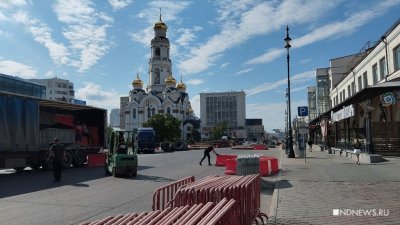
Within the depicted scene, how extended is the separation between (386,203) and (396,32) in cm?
2221

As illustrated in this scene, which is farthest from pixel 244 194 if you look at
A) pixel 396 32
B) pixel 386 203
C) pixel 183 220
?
pixel 396 32

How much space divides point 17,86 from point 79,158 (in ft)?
212

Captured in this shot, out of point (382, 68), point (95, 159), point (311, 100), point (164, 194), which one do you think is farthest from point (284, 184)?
point (311, 100)

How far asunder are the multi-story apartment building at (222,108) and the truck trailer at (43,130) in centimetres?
16027

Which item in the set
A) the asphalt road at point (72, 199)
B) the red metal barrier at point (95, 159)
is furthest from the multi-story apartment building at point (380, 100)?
the red metal barrier at point (95, 159)

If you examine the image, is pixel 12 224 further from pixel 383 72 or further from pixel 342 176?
pixel 383 72

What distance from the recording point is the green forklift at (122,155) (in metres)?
20.1

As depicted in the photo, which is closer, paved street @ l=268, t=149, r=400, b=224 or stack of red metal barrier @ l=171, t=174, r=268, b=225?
stack of red metal barrier @ l=171, t=174, r=268, b=225

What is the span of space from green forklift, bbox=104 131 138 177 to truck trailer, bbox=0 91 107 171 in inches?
189

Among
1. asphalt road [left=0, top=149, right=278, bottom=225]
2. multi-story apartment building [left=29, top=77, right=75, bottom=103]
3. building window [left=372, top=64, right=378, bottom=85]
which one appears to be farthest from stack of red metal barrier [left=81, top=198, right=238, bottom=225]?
multi-story apartment building [left=29, top=77, right=75, bottom=103]

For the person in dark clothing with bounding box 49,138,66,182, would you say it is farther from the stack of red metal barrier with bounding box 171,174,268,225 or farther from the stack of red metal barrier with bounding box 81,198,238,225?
the stack of red metal barrier with bounding box 81,198,238,225

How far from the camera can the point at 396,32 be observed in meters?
29.3

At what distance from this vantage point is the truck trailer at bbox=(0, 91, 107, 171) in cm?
2159

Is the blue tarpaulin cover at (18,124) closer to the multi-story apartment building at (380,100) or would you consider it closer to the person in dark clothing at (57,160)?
the person in dark clothing at (57,160)
